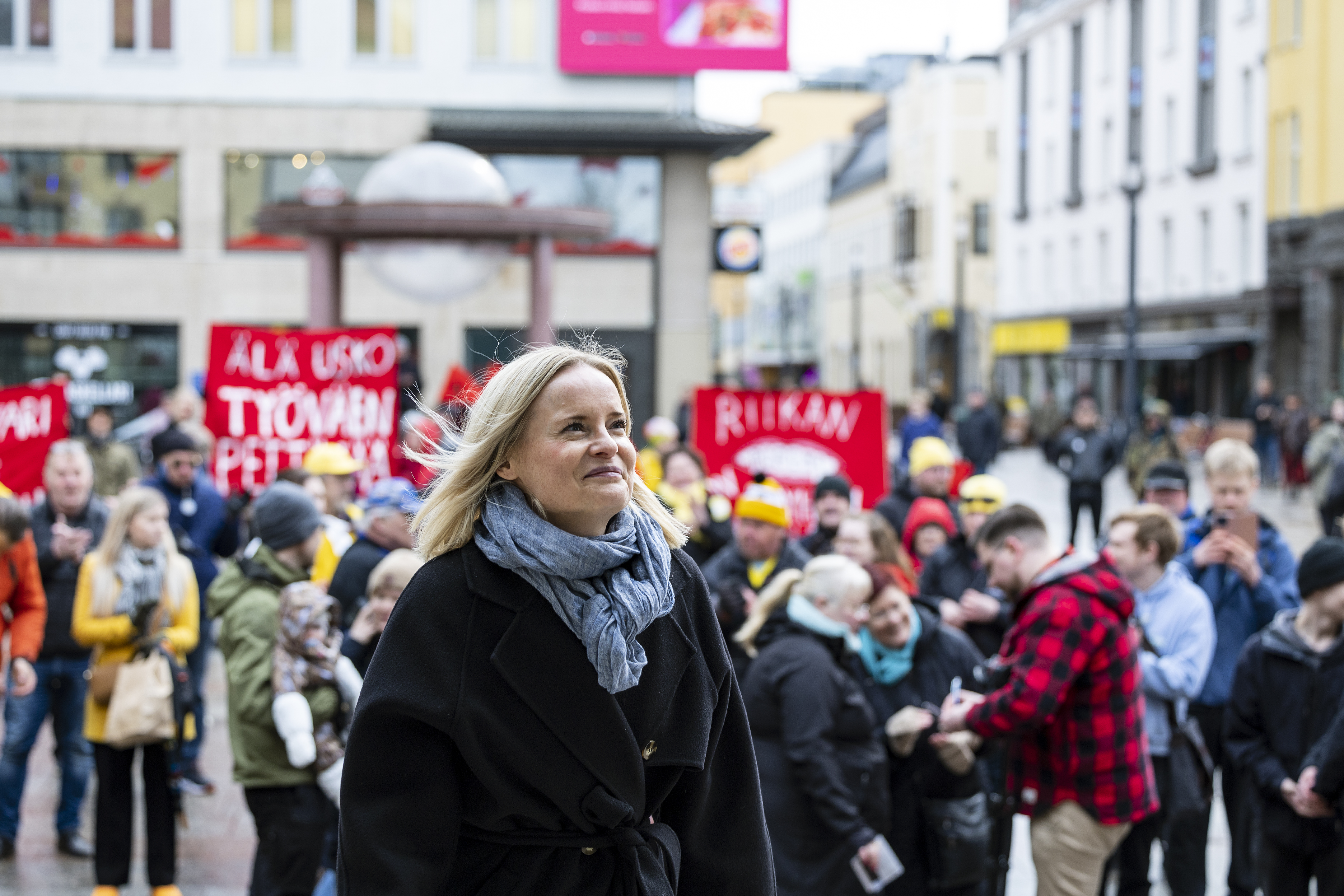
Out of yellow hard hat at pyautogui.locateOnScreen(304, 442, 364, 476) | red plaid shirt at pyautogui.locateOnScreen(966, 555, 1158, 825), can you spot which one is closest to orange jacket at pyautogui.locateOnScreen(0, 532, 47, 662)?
yellow hard hat at pyautogui.locateOnScreen(304, 442, 364, 476)

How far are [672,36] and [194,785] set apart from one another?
2105 centimetres

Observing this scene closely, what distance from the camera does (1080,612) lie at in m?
5.35

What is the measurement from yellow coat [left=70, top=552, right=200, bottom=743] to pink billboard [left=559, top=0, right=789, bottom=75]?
70.8 feet

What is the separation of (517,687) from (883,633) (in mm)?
3390

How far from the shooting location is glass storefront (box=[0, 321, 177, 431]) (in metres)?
27.9

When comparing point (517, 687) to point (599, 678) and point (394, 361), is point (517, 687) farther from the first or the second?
point (394, 361)

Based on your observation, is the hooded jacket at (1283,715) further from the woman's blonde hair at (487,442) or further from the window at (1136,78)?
the window at (1136,78)

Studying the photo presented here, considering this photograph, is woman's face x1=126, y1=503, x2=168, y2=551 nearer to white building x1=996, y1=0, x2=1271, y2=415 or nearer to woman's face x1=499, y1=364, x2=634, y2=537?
woman's face x1=499, y1=364, x2=634, y2=537

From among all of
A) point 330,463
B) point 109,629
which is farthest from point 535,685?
point 330,463

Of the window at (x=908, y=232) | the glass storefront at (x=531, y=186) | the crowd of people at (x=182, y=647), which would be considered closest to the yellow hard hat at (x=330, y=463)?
the crowd of people at (x=182, y=647)

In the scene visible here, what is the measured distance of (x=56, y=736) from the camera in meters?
7.75

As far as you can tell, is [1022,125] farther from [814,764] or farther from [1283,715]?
[814,764]

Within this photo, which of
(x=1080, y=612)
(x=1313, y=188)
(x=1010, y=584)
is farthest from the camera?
(x=1313, y=188)

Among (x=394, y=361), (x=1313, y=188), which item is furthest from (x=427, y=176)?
(x=1313, y=188)
